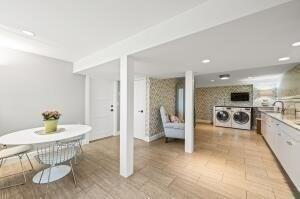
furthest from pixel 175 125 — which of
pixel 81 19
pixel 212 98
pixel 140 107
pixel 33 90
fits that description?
pixel 212 98

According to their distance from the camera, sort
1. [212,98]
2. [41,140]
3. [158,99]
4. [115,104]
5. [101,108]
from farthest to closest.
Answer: [212,98], [115,104], [158,99], [101,108], [41,140]

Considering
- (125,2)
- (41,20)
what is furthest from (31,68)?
(125,2)

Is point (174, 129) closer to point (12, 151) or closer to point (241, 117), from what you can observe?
point (12, 151)

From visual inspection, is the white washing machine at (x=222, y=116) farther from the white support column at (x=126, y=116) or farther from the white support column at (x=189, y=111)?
the white support column at (x=126, y=116)

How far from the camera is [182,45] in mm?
1618

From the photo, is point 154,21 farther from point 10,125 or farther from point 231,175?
point 10,125

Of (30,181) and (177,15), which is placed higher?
(177,15)

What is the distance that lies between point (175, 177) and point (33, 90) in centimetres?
341

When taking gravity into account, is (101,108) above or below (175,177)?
above

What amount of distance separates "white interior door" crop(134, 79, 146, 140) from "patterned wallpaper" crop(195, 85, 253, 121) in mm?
4744

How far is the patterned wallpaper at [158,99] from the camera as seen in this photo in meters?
4.09

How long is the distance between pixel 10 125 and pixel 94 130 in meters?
1.84

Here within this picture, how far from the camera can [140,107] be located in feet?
13.9

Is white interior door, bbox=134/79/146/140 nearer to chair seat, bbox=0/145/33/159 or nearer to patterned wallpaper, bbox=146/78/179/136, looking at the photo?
patterned wallpaper, bbox=146/78/179/136
